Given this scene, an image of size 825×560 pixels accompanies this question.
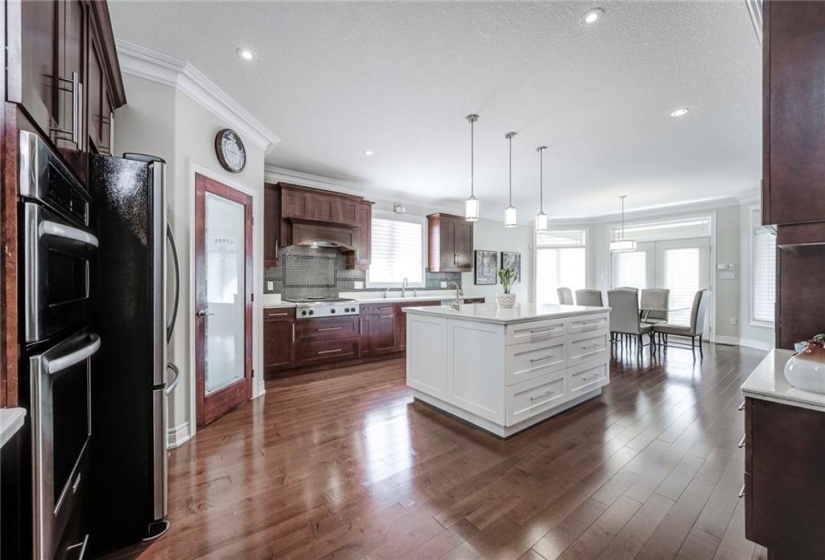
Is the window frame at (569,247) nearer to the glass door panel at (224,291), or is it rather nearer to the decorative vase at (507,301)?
the decorative vase at (507,301)

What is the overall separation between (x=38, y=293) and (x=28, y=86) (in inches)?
21.6

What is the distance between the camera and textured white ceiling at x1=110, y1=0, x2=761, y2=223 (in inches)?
74.2

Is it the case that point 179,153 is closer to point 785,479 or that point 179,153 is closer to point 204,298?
point 204,298

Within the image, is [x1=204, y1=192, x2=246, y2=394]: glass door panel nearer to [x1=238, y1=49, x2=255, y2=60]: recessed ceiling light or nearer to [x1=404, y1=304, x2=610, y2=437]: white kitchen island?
A: [x1=238, y1=49, x2=255, y2=60]: recessed ceiling light

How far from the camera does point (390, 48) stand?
2141 millimetres

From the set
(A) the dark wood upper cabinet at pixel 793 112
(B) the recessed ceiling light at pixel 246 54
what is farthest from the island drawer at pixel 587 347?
(B) the recessed ceiling light at pixel 246 54

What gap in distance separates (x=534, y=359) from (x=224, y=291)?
8.62ft

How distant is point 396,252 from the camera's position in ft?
19.2

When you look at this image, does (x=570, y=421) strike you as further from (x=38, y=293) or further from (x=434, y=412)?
(x=38, y=293)

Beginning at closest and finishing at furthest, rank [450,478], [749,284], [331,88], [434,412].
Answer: [450,478] → [331,88] → [434,412] → [749,284]

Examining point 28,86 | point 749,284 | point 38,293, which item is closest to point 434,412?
point 38,293

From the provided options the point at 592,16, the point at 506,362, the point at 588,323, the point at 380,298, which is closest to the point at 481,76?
the point at 592,16

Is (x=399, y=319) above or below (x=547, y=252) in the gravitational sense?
below

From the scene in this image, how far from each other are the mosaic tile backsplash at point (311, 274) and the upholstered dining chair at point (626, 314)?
3760 mm
